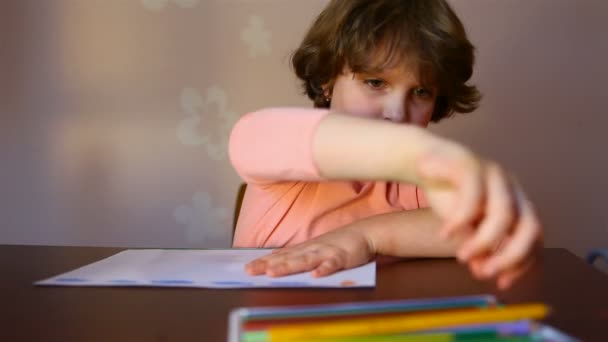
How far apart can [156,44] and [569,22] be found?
106 centimetres

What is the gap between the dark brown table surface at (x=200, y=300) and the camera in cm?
36

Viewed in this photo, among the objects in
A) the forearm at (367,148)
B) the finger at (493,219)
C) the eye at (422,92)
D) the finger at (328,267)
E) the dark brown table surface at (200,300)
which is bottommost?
the dark brown table surface at (200,300)

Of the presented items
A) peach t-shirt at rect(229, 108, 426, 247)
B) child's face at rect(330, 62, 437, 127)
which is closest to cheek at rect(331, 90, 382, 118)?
child's face at rect(330, 62, 437, 127)

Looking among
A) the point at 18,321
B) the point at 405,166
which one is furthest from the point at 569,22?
the point at 18,321

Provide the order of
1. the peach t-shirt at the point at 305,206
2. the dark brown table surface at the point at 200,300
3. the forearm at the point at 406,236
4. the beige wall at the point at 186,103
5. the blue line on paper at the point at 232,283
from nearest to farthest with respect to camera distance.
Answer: the dark brown table surface at the point at 200,300, the blue line on paper at the point at 232,283, the forearm at the point at 406,236, the peach t-shirt at the point at 305,206, the beige wall at the point at 186,103

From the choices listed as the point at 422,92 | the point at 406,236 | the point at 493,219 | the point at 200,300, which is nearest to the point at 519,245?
the point at 493,219

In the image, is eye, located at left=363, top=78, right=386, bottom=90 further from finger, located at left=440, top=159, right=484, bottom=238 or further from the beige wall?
the beige wall

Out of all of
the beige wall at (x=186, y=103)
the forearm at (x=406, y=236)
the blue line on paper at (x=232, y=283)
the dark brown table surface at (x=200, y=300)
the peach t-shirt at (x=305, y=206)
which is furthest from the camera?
the beige wall at (x=186, y=103)

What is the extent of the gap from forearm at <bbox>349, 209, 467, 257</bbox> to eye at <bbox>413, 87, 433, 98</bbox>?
0.25m

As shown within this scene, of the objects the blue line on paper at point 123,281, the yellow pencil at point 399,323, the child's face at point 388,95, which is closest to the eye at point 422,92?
the child's face at point 388,95

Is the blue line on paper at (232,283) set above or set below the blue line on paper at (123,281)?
below

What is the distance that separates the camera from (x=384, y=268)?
0.56 meters

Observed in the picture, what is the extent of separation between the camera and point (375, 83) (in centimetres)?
79

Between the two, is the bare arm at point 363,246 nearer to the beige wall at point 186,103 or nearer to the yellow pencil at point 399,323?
the yellow pencil at point 399,323
